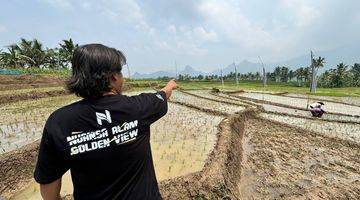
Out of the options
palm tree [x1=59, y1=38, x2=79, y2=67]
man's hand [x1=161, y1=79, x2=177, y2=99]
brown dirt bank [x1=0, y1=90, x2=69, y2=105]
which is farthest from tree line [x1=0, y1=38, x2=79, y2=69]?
man's hand [x1=161, y1=79, x2=177, y2=99]

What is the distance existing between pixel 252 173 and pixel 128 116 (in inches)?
204

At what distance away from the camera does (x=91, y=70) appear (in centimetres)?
158

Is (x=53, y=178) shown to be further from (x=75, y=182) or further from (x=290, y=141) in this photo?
(x=290, y=141)

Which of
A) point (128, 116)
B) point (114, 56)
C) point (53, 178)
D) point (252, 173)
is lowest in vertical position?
point (252, 173)

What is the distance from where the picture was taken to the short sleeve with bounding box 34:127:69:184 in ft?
5.03

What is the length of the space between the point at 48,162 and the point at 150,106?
22.6 inches

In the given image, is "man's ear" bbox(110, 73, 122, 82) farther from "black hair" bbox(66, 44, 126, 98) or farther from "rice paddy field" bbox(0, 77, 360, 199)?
"rice paddy field" bbox(0, 77, 360, 199)

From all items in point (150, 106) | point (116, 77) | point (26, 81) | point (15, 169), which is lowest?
point (15, 169)

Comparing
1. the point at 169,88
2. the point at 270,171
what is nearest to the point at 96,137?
the point at 169,88

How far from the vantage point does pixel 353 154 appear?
24.7 ft

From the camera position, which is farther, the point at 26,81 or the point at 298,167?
the point at 26,81

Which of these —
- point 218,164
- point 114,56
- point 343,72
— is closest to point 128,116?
point 114,56

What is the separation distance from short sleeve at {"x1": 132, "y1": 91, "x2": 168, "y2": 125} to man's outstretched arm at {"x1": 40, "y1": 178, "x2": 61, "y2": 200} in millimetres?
530

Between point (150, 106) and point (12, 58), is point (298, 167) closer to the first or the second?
point (150, 106)
